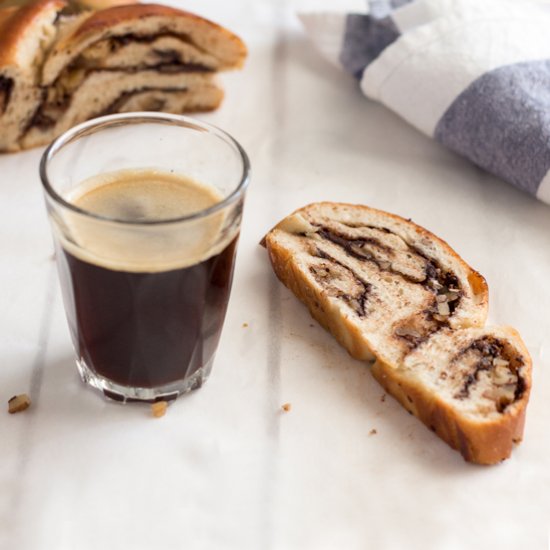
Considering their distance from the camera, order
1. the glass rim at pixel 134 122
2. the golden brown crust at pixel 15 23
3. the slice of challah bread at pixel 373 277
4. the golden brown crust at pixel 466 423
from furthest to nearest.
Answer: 1. the golden brown crust at pixel 15 23
2. the slice of challah bread at pixel 373 277
3. the golden brown crust at pixel 466 423
4. the glass rim at pixel 134 122

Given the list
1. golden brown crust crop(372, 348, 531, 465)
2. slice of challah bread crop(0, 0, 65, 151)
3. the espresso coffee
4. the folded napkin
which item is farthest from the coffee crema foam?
the folded napkin

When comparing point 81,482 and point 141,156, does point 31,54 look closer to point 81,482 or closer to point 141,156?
point 141,156

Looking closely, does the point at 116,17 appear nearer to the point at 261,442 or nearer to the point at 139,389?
the point at 139,389

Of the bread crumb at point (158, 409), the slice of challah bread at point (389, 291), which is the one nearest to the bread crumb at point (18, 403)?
the bread crumb at point (158, 409)

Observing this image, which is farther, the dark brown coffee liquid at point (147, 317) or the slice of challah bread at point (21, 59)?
the slice of challah bread at point (21, 59)

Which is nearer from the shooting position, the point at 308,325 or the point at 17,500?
the point at 17,500

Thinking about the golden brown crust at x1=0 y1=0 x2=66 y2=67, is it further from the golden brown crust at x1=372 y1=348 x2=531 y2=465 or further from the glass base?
the golden brown crust at x1=372 y1=348 x2=531 y2=465

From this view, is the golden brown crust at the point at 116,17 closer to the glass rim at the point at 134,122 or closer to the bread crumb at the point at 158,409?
the glass rim at the point at 134,122

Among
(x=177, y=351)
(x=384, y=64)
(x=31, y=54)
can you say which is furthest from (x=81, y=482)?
(x=384, y=64)
